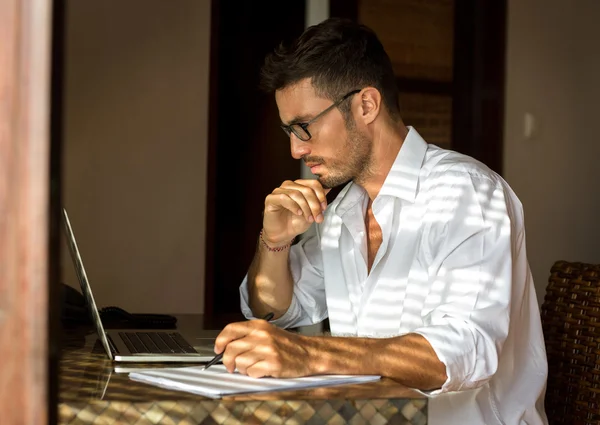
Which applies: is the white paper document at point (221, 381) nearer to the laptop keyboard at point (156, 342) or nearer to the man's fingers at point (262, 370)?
the man's fingers at point (262, 370)

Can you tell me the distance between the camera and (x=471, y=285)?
165 cm

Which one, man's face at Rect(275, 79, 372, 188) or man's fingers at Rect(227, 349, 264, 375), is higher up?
man's face at Rect(275, 79, 372, 188)

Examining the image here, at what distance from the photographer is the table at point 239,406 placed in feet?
3.65

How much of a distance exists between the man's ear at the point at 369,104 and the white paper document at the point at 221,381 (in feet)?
3.29

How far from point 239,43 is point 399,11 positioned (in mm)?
958

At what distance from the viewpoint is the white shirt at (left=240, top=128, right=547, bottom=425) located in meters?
1.60

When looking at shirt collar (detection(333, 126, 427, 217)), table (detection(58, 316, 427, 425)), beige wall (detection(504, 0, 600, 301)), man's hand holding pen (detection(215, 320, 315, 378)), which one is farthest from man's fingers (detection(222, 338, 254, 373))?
beige wall (detection(504, 0, 600, 301))

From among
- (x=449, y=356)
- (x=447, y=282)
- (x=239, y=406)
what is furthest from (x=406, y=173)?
(x=239, y=406)

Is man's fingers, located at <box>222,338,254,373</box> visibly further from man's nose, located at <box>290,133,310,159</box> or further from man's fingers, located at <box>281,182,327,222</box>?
man's nose, located at <box>290,133,310,159</box>

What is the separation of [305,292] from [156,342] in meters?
0.66

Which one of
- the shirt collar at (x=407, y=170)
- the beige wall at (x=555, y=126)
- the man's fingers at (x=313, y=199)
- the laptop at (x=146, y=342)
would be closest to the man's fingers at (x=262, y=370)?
the laptop at (x=146, y=342)

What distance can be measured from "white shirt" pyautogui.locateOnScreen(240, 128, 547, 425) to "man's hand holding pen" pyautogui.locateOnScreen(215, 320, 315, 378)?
0.91 ft

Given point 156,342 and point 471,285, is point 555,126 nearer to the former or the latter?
point 471,285

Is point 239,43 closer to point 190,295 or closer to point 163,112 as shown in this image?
point 163,112
